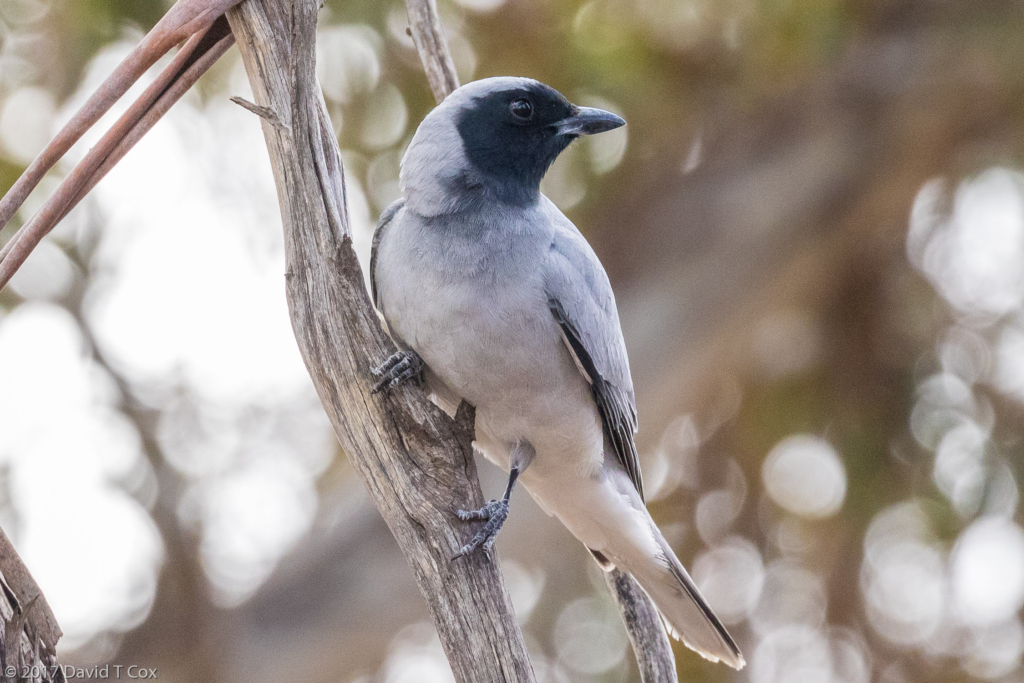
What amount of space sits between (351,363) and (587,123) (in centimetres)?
153

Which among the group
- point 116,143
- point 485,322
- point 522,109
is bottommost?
point 485,322

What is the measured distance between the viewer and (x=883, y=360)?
22.8 feet

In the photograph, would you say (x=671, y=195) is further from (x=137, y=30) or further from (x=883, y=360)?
(x=137, y=30)

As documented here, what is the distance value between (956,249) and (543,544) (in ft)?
12.0

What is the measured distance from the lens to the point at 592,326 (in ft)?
10.6

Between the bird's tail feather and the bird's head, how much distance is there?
1.51m

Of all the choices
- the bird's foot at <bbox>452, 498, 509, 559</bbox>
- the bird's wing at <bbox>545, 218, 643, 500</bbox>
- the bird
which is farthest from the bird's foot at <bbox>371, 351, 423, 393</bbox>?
the bird's wing at <bbox>545, 218, 643, 500</bbox>

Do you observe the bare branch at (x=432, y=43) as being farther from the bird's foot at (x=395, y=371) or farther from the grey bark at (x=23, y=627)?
the grey bark at (x=23, y=627)

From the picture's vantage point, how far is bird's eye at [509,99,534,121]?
3428 mm

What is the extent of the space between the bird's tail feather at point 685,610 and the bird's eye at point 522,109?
1.72 m

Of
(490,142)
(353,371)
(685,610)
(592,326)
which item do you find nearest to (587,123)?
(490,142)

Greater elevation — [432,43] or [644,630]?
[432,43]

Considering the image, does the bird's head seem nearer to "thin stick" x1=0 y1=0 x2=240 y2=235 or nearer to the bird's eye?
the bird's eye

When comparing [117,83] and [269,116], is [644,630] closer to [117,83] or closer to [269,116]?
[269,116]
